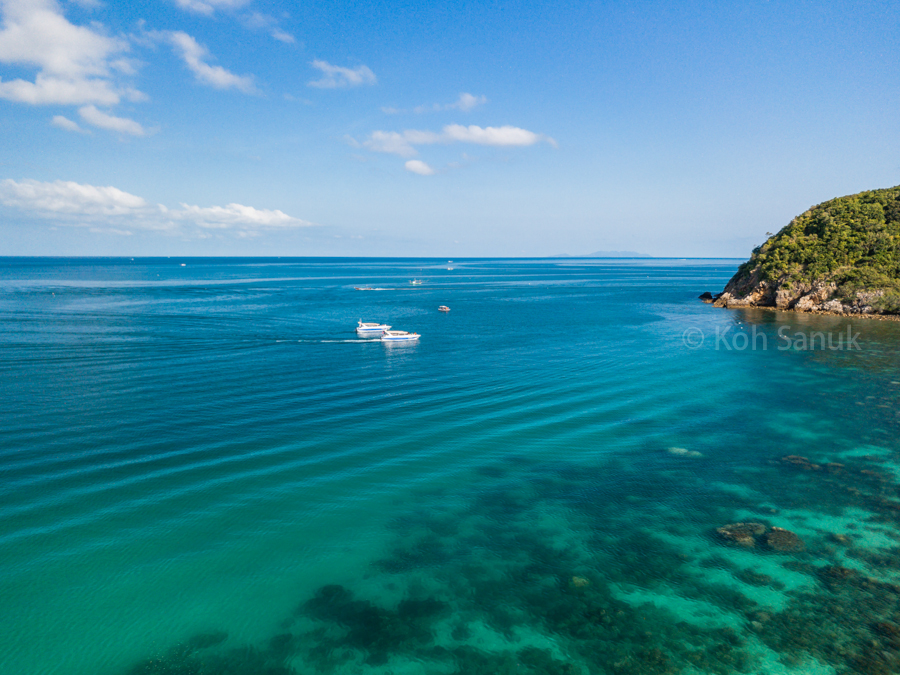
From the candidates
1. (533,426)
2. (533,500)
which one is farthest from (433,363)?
(533,500)

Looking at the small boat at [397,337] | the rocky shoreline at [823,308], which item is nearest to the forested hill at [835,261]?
the rocky shoreline at [823,308]

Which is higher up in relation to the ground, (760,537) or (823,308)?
(823,308)

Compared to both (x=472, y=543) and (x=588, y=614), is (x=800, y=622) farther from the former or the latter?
(x=472, y=543)

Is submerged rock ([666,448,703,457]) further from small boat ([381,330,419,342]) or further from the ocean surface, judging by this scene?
small boat ([381,330,419,342])

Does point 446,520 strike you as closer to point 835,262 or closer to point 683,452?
point 683,452

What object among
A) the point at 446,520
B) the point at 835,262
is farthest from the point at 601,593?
the point at 835,262

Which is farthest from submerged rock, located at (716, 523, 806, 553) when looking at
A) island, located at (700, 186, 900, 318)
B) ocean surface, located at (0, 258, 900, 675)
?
island, located at (700, 186, 900, 318)
